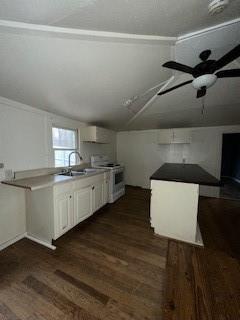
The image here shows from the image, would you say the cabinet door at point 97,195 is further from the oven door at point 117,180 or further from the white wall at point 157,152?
the white wall at point 157,152

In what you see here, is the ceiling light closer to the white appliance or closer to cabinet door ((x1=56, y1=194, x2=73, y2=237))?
cabinet door ((x1=56, y1=194, x2=73, y2=237))

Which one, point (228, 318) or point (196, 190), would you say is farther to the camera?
point (196, 190)

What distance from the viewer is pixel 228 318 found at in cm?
112

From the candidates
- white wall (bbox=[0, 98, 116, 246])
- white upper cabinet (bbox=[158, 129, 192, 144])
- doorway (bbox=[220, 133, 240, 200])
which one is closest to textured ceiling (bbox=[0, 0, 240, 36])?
white wall (bbox=[0, 98, 116, 246])

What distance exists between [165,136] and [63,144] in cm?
274

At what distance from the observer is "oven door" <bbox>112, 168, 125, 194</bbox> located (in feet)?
11.7

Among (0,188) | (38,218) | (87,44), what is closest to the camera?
(87,44)

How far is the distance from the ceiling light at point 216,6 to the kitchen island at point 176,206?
155cm

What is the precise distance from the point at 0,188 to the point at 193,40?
2.73m

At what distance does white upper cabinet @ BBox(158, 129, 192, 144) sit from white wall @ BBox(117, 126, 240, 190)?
0.39m

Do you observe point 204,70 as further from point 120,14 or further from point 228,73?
point 120,14

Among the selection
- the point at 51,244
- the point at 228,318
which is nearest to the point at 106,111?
the point at 51,244

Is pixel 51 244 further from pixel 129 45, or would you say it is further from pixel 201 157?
pixel 201 157

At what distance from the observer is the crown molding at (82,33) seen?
1.06 meters
